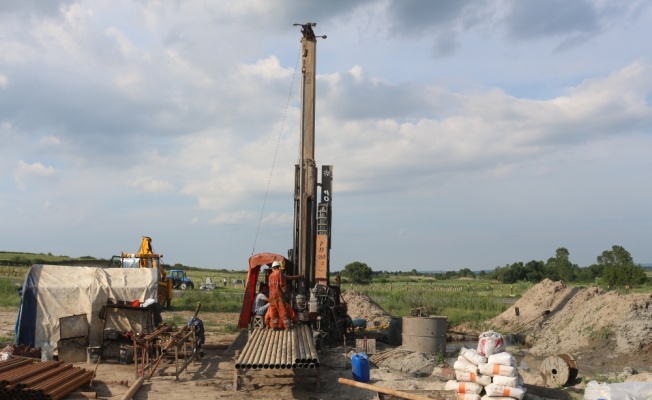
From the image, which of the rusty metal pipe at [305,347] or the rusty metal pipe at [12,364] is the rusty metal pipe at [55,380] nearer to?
the rusty metal pipe at [12,364]

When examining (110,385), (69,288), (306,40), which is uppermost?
(306,40)

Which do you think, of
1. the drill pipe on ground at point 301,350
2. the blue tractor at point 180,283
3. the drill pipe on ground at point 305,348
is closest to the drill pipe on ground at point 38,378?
the drill pipe on ground at point 301,350

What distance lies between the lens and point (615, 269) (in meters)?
43.5

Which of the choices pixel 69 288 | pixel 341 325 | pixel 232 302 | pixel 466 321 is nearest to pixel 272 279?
pixel 341 325

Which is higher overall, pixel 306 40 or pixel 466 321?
pixel 306 40

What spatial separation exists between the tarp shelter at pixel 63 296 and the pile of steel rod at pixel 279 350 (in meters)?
3.84

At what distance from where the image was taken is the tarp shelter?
47.6ft

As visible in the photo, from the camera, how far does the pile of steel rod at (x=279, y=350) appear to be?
10188mm

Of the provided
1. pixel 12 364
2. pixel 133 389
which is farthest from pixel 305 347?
pixel 12 364

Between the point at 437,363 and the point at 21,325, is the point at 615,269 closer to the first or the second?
the point at 437,363

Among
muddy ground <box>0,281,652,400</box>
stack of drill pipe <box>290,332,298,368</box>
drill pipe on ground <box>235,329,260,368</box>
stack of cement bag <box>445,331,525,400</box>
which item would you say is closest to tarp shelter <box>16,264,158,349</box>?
muddy ground <box>0,281,652,400</box>

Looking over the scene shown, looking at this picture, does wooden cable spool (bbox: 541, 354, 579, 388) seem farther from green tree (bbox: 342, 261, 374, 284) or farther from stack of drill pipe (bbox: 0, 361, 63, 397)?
green tree (bbox: 342, 261, 374, 284)

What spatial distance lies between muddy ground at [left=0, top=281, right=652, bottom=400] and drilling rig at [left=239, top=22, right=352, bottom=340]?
33.7 inches

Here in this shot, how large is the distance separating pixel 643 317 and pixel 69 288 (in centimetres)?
1509
